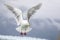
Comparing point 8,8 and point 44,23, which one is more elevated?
point 8,8

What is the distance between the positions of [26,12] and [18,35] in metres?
0.22

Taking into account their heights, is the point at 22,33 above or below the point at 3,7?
below

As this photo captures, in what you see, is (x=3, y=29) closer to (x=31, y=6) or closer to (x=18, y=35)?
(x=18, y=35)

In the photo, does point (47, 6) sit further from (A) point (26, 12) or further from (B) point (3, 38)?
(B) point (3, 38)

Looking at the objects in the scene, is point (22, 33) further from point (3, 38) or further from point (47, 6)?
point (47, 6)

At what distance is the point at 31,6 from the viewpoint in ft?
4.36

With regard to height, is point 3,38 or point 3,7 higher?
point 3,7

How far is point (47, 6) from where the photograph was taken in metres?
1.32

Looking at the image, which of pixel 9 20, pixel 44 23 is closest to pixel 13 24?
pixel 9 20

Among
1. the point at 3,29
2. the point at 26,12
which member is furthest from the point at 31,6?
the point at 3,29

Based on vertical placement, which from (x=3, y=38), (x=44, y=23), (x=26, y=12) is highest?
(x=26, y=12)

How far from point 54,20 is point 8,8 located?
44 centimetres

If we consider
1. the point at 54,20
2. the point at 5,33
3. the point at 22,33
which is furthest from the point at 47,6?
the point at 5,33

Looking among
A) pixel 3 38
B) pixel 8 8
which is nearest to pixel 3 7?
pixel 8 8
